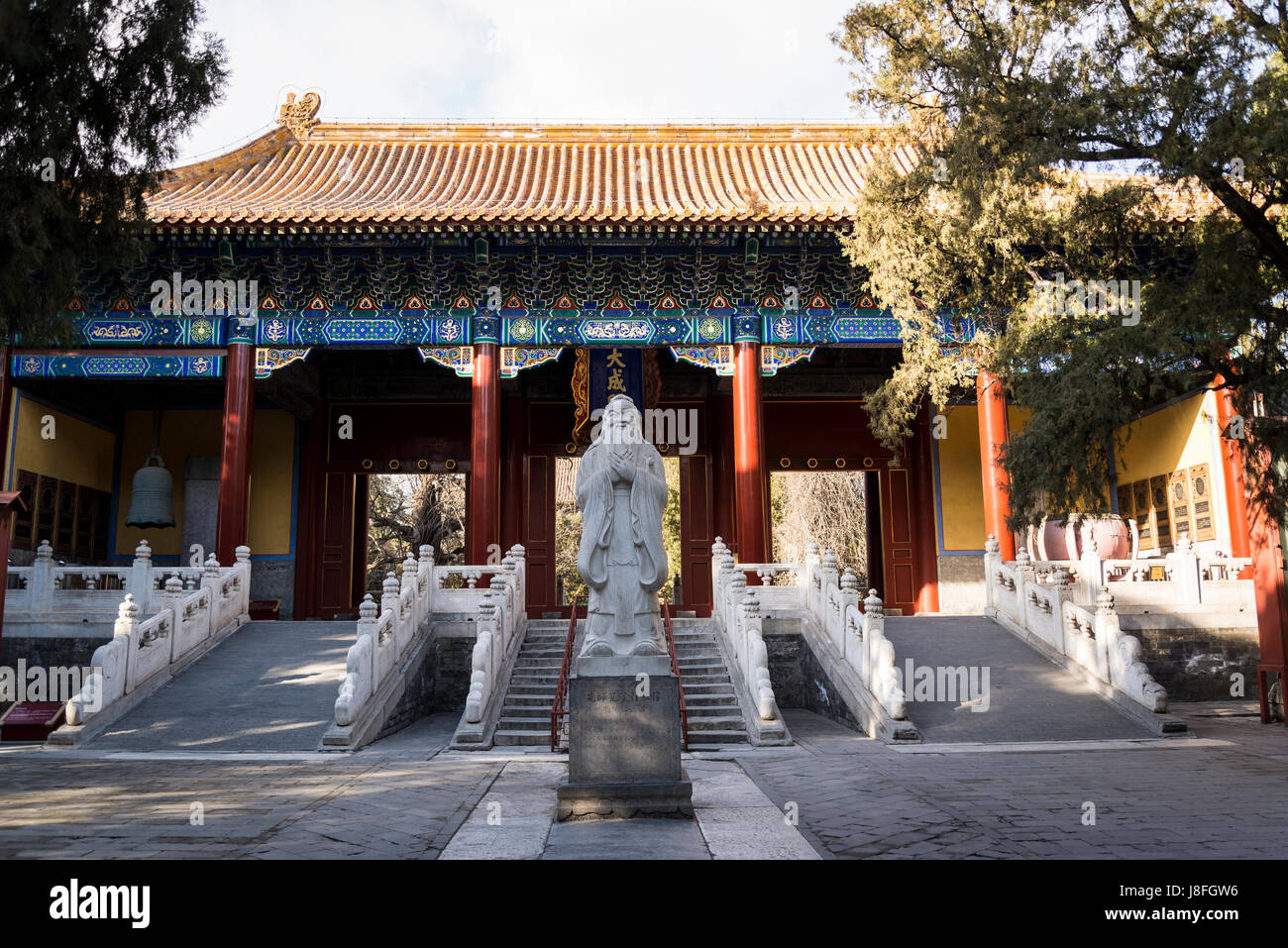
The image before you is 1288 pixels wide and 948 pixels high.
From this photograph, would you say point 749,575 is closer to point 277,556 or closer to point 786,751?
point 786,751

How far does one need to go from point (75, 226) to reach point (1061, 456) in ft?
21.9

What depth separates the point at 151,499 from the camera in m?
13.9

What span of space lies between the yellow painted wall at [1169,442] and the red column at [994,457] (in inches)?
85.8

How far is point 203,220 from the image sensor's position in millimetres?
11875

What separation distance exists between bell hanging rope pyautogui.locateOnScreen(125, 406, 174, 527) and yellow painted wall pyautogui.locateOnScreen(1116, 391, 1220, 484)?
13.8 meters

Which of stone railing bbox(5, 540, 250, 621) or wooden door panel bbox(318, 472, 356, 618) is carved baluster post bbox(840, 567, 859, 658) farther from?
wooden door panel bbox(318, 472, 356, 618)

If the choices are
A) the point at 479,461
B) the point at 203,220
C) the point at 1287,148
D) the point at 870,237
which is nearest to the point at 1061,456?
the point at 1287,148

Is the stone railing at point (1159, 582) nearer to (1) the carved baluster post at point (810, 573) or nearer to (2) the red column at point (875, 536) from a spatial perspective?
(1) the carved baluster post at point (810, 573)

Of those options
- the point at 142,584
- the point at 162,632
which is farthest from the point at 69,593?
the point at 162,632

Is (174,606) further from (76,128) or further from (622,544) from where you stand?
(622,544)

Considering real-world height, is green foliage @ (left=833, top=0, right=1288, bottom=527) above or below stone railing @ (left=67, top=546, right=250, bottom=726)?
above

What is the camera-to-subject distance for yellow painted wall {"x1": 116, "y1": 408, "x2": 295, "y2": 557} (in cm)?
1531

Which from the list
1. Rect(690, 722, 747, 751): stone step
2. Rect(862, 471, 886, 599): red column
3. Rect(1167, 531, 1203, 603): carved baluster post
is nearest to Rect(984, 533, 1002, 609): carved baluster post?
Rect(1167, 531, 1203, 603): carved baluster post

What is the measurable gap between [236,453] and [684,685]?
6.81m
